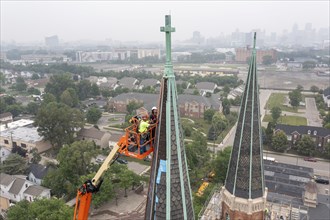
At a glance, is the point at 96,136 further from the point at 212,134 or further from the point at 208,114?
the point at 208,114

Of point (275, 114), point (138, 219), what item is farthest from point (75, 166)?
point (275, 114)

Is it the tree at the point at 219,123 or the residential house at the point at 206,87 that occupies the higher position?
the residential house at the point at 206,87

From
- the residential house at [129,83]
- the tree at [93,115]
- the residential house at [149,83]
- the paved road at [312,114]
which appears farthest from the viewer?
the residential house at [129,83]

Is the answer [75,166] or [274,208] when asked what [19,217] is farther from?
[274,208]

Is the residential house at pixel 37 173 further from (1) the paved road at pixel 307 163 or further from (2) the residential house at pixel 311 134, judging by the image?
(2) the residential house at pixel 311 134

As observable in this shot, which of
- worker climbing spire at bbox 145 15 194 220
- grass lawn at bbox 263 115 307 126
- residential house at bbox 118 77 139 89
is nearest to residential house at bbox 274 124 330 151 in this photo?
grass lawn at bbox 263 115 307 126

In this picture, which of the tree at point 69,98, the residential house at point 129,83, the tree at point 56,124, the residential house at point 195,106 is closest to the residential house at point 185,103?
the residential house at point 195,106
